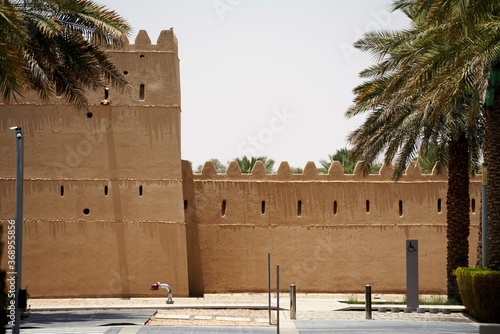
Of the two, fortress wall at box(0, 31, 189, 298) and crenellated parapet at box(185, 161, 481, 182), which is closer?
fortress wall at box(0, 31, 189, 298)

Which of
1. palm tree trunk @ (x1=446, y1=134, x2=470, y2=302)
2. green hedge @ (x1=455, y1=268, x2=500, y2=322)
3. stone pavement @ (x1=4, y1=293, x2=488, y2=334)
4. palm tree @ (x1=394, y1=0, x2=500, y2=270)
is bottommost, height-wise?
stone pavement @ (x1=4, y1=293, x2=488, y2=334)

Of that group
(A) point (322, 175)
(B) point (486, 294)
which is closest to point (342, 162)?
(A) point (322, 175)

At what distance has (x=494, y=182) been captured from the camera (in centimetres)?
2062

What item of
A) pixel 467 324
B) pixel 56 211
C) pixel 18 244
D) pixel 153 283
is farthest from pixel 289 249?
pixel 18 244

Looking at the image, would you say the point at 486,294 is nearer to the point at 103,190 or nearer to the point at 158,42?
the point at 103,190

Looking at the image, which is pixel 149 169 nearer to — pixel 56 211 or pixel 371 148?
pixel 56 211

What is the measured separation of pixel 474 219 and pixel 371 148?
6.57 meters

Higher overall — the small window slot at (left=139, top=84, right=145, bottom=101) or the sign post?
the small window slot at (left=139, top=84, right=145, bottom=101)

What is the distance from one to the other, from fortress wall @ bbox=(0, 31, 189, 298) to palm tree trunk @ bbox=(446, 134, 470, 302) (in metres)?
7.84

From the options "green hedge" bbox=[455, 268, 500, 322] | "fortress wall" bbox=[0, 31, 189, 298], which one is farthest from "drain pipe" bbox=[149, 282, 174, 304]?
"green hedge" bbox=[455, 268, 500, 322]

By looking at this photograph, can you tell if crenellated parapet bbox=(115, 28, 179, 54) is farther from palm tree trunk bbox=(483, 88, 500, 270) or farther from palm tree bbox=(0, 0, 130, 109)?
palm tree trunk bbox=(483, 88, 500, 270)

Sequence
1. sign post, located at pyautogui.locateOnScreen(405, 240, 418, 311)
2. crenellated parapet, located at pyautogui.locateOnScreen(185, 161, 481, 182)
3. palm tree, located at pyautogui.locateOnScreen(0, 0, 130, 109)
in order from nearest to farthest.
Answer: palm tree, located at pyautogui.locateOnScreen(0, 0, 130, 109), sign post, located at pyautogui.locateOnScreen(405, 240, 418, 311), crenellated parapet, located at pyautogui.locateOnScreen(185, 161, 481, 182)

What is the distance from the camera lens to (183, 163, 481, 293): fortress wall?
99.6 ft

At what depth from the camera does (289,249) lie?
30.5 meters
